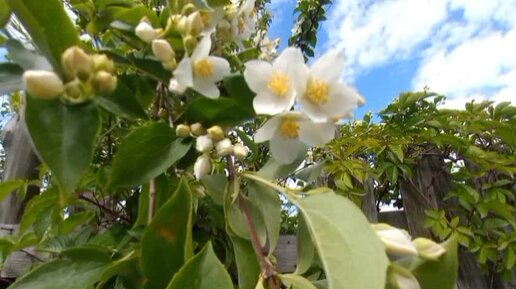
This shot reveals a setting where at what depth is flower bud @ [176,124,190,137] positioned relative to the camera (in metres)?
0.51

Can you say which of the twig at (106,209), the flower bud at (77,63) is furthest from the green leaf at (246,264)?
the twig at (106,209)

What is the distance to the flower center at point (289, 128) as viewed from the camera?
1.66ft

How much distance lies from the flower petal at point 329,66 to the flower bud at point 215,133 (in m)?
0.12

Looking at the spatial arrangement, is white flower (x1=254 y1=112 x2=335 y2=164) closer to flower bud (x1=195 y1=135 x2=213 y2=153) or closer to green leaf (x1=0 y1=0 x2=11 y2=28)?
flower bud (x1=195 y1=135 x2=213 y2=153)

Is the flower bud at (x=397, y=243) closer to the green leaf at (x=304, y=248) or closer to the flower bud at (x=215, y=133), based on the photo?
the green leaf at (x=304, y=248)

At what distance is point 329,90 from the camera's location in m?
0.51

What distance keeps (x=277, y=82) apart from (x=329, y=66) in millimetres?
58

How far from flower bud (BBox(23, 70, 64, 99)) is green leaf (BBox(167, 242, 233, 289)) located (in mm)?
176

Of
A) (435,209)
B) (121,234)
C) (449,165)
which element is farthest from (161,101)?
(449,165)

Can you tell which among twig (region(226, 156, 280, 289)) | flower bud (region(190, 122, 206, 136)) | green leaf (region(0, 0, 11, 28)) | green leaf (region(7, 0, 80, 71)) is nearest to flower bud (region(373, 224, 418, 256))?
twig (region(226, 156, 280, 289))

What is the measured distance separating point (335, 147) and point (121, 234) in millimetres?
934

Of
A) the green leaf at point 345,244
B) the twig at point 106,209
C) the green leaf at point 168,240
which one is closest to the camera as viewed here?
the green leaf at point 345,244

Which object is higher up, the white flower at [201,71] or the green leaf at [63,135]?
the white flower at [201,71]

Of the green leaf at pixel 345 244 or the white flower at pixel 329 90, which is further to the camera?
the white flower at pixel 329 90
